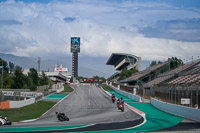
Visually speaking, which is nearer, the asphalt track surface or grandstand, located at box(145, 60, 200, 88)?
the asphalt track surface

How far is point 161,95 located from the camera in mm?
38812

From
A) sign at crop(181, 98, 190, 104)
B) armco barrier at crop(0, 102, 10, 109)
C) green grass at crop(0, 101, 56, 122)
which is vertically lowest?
green grass at crop(0, 101, 56, 122)

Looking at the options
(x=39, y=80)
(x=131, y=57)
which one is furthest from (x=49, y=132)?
(x=131, y=57)

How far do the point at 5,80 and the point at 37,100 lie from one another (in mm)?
39005

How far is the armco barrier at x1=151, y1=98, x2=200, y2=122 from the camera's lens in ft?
82.9

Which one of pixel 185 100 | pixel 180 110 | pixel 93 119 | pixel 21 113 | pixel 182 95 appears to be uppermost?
pixel 182 95

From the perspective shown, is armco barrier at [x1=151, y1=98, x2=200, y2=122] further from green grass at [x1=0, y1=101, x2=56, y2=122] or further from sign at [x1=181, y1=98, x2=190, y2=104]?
green grass at [x1=0, y1=101, x2=56, y2=122]

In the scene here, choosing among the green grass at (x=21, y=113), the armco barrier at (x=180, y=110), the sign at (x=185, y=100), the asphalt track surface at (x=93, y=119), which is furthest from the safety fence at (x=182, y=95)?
the green grass at (x=21, y=113)

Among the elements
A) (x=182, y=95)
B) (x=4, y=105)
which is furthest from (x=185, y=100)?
(x=4, y=105)

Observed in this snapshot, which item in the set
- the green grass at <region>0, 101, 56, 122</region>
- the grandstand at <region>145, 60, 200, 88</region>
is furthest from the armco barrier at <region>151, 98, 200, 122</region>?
the green grass at <region>0, 101, 56, 122</region>

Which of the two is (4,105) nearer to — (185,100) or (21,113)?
(21,113)

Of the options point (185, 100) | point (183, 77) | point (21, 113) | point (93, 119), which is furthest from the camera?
point (183, 77)

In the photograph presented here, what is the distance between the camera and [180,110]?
29062 mm

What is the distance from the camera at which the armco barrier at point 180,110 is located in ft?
82.9
